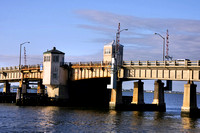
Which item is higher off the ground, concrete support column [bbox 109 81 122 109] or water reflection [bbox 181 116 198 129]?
concrete support column [bbox 109 81 122 109]

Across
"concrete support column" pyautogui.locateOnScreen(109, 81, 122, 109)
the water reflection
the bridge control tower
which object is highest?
the bridge control tower

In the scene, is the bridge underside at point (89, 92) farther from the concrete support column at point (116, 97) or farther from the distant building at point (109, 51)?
the concrete support column at point (116, 97)

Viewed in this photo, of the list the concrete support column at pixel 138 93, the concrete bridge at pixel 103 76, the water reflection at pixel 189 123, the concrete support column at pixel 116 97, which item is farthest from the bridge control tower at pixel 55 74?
the water reflection at pixel 189 123

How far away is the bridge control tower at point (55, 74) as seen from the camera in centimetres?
9119

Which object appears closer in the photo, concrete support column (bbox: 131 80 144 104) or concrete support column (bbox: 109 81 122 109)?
concrete support column (bbox: 109 81 122 109)

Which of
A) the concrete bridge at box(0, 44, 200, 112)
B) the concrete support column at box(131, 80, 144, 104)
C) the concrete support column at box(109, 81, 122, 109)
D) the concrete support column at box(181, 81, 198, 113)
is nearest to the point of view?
the concrete support column at box(181, 81, 198, 113)

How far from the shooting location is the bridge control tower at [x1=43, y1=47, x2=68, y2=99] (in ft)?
299

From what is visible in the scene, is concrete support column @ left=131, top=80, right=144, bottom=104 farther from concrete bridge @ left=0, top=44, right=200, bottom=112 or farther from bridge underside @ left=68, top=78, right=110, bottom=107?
bridge underside @ left=68, top=78, right=110, bottom=107

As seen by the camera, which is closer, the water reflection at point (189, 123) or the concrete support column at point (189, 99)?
the water reflection at point (189, 123)

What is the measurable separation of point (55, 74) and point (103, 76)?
13.0 metres

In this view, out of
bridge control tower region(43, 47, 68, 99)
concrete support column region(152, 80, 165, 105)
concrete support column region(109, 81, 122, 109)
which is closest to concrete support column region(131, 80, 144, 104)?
concrete support column region(152, 80, 165, 105)

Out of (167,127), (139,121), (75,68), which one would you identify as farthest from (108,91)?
(167,127)

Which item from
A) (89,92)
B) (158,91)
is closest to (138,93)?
(158,91)

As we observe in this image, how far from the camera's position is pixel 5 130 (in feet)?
158
